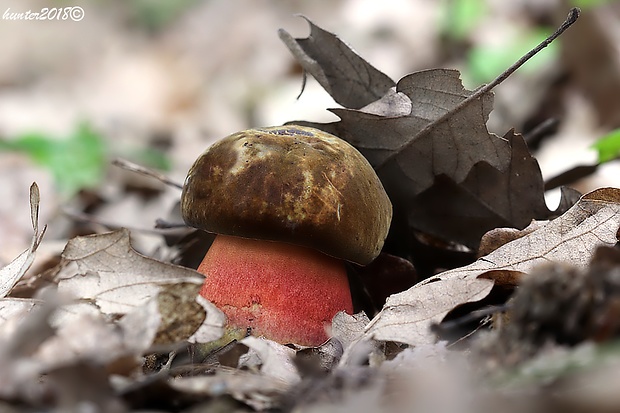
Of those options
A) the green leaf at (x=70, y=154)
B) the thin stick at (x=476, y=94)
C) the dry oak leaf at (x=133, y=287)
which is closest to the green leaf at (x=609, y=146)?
the thin stick at (x=476, y=94)

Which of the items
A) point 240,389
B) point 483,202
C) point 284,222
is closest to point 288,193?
point 284,222

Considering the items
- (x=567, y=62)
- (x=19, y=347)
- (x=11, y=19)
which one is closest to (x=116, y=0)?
(x=11, y=19)

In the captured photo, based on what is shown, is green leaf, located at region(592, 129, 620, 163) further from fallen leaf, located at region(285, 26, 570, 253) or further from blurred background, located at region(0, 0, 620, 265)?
fallen leaf, located at region(285, 26, 570, 253)

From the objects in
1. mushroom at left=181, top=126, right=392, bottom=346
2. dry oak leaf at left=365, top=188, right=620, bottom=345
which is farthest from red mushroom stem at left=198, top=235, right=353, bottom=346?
dry oak leaf at left=365, top=188, right=620, bottom=345

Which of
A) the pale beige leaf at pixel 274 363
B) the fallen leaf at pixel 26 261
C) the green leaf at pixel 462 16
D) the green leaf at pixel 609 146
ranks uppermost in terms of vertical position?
the green leaf at pixel 462 16

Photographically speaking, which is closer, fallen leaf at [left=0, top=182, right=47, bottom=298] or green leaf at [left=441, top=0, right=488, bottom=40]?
fallen leaf at [left=0, top=182, right=47, bottom=298]

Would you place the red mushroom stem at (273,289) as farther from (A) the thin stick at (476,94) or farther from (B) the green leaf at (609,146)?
(B) the green leaf at (609,146)
